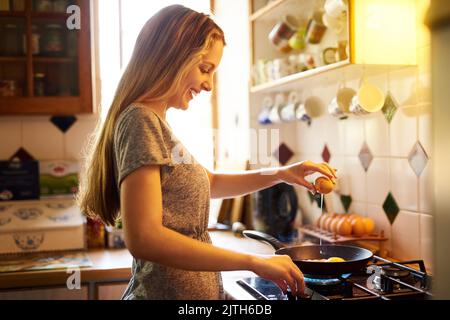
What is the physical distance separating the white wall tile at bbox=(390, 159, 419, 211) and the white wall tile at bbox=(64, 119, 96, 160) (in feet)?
4.67

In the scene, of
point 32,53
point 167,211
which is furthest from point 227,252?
point 32,53

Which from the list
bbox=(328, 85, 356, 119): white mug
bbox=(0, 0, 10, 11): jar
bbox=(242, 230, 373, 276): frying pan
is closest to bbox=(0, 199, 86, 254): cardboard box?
bbox=(0, 0, 10, 11): jar

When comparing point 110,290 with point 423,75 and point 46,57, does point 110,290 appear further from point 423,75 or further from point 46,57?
point 423,75

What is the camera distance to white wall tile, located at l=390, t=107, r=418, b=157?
1617 millimetres

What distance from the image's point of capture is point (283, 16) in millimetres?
2227

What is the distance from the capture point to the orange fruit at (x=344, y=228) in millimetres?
1782

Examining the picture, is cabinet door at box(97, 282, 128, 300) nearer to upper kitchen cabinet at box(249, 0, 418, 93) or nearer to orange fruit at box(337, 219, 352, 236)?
orange fruit at box(337, 219, 352, 236)

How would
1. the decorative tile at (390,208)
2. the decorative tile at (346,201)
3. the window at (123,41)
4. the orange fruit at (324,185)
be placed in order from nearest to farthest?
the orange fruit at (324,185) → the decorative tile at (390,208) → the decorative tile at (346,201) → the window at (123,41)

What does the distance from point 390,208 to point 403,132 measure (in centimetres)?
25

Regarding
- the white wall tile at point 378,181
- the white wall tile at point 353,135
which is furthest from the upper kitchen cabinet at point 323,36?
the white wall tile at point 378,181

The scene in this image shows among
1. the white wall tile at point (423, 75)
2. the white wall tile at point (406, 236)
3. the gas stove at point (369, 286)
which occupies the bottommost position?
the gas stove at point (369, 286)

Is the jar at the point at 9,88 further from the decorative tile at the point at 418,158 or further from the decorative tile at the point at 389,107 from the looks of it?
the decorative tile at the point at 418,158

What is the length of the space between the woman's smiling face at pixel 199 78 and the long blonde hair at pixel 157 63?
2cm

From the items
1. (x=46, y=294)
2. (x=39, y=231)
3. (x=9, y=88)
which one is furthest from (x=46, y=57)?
(x=46, y=294)
